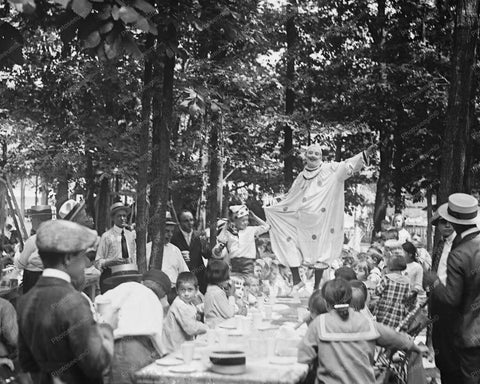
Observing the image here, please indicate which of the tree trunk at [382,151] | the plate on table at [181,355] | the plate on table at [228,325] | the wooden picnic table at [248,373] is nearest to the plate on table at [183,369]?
the wooden picnic table at [248,373]

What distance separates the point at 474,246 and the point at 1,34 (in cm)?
382

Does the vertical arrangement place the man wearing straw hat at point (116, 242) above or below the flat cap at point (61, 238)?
below

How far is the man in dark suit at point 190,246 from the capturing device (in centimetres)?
1055

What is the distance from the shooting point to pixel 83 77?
50.2ft

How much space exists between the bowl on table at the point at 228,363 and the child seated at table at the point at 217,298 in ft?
9.22

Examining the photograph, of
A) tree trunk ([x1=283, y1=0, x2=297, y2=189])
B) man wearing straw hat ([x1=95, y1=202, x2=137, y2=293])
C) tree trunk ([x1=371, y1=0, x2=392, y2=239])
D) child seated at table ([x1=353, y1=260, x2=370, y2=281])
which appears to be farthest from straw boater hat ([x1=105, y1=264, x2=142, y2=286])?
tree trunk ([x1=371, y1=0, x2=392, y2=239])

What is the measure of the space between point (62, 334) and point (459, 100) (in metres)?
7.63

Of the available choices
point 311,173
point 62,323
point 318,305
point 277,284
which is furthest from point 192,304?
point 311,173

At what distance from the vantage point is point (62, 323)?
152 inches

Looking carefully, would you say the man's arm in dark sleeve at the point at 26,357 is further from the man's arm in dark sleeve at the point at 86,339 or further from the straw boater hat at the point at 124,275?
the straw boater hat at the point at 124,275

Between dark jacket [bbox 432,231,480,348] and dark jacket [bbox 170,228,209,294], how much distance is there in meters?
4.33

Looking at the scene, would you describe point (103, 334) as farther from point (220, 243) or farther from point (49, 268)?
point (220, 243)

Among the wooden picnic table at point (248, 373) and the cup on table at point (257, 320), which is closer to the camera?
the wooden picnic table at point (248, 373)

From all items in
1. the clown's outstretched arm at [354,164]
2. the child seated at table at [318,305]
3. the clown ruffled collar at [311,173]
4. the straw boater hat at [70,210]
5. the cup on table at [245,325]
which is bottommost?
the cup on table at [245,325]
